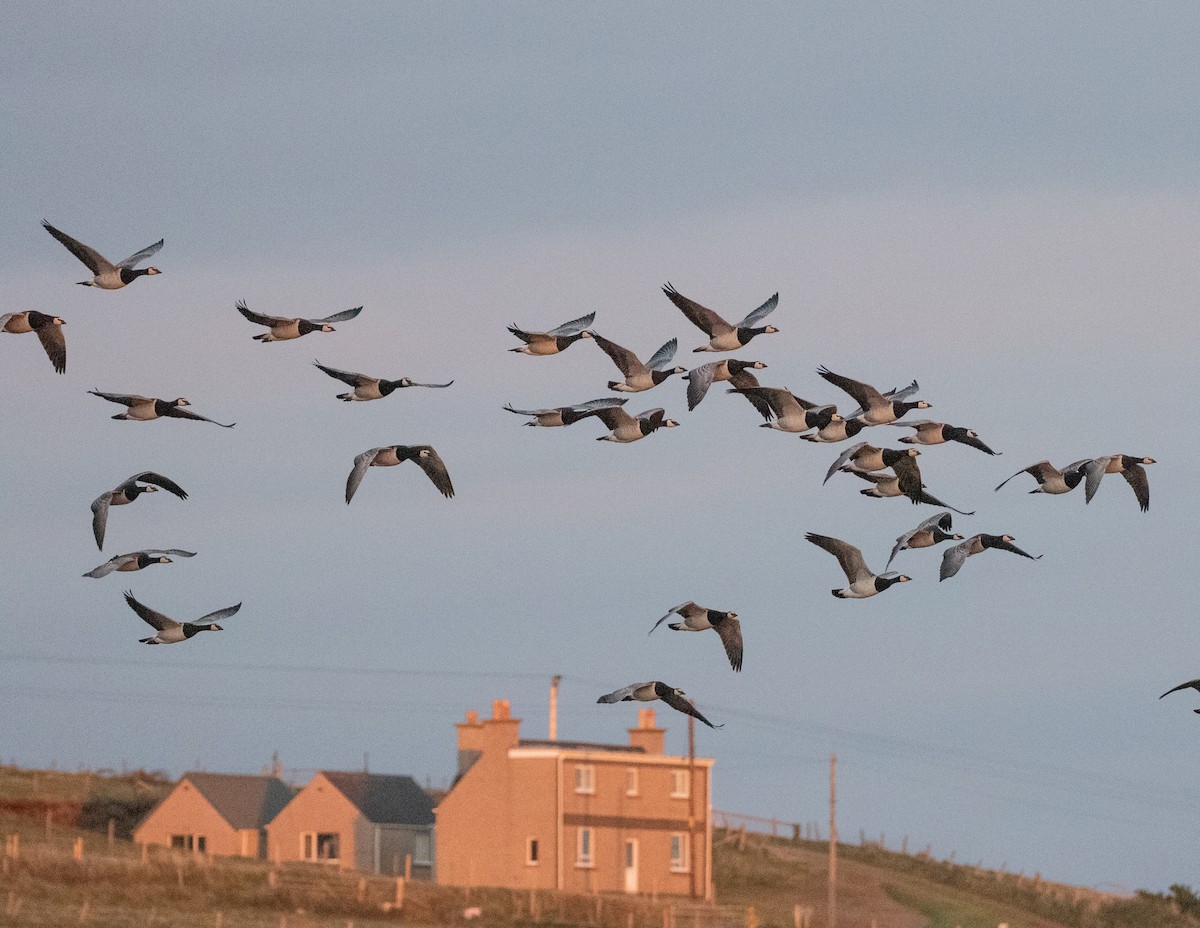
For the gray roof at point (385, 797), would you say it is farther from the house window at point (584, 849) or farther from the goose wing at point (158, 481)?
the goose wing at point (158, 481)

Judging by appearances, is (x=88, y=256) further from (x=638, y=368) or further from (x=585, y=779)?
(x=585, y=779)

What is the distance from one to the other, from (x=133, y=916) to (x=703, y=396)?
5784 cm

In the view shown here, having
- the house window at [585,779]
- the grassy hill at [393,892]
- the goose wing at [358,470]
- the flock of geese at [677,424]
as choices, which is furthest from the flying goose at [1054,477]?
the house window at [585,779]

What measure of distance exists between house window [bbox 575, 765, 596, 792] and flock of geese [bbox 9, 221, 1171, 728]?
6442 centimetres

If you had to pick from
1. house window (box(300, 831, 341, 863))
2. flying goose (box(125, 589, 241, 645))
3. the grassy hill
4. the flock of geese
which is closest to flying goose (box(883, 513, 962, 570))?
the flock of geese

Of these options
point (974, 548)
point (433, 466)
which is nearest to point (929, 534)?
point (974, 548)

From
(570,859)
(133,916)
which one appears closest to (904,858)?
(570,859)

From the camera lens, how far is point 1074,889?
137 m

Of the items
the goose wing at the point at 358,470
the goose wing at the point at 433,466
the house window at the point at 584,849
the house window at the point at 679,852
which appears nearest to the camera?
the goose wing at the point at 358,470

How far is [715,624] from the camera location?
39125 mm

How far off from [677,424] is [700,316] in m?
4.28

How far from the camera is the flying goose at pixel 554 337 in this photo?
40.8 metres

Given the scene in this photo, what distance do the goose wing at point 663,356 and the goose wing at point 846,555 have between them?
4.11 m

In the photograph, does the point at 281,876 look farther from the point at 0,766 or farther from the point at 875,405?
the point at 875,405
